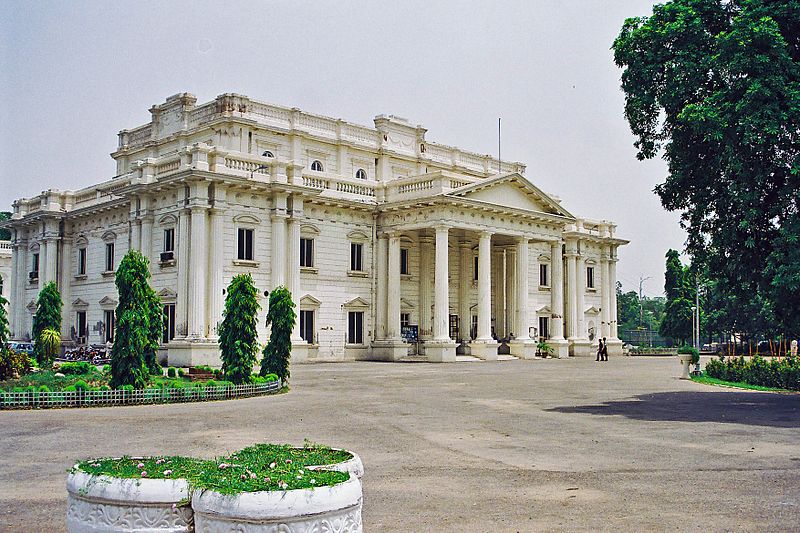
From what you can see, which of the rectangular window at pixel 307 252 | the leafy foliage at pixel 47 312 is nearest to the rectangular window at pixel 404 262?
the rectangular window at pixel 307 252

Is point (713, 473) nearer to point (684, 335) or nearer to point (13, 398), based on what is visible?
point (13, 398)

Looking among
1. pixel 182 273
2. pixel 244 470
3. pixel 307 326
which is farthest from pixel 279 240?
pixel 244 470

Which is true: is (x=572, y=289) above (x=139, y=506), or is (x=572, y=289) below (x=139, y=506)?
above

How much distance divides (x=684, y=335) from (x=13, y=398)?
2729 inches

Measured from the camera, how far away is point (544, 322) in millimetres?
55281

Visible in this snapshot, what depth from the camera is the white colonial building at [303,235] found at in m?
37.0

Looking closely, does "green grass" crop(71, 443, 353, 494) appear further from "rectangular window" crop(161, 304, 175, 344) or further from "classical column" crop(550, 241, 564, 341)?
"classical column" crop(550, 241, 564, 341)

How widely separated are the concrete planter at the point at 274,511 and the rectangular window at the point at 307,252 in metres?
36.1

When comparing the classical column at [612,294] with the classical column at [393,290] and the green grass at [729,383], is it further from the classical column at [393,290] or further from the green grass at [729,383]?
the green grass at [729,383]

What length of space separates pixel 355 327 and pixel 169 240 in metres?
11.3

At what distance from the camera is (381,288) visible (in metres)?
44.5

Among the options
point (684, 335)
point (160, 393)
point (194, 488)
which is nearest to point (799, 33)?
point (160, 393)

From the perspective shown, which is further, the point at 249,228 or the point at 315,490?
the point at 249,228

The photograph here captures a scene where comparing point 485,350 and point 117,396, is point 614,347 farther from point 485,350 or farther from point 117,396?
point 117,396
